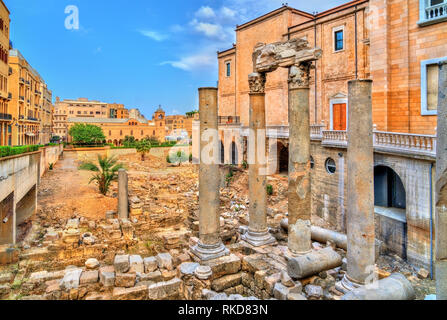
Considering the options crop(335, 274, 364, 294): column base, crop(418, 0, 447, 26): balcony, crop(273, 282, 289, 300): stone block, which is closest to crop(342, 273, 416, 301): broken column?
crop(335, 274, 364, 294): column base

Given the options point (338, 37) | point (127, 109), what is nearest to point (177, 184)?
point (338, 37)

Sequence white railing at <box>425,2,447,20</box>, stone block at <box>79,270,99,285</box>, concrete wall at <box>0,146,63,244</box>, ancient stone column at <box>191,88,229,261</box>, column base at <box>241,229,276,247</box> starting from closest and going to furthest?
stone block at <box>79,270,99,285</box> < ancient stone column at <box>191,88,229,261</box> < column base at <box>241,229,276,247</box> < concrete wall at <box>0,146,63,244</box> < white railing at <box>425,2,447,20</box>

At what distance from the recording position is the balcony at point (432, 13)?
12.3 m

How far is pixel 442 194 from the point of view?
468cm

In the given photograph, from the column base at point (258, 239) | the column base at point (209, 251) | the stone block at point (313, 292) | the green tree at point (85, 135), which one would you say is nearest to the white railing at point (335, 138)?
the column base at point (258, 239)

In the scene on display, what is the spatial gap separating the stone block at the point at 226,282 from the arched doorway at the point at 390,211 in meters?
7.89

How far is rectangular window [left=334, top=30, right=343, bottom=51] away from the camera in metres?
20.6

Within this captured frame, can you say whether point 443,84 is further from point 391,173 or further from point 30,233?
point 30,233

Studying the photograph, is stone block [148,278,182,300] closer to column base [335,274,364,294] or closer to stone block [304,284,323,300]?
stone block [304,284,323,300]

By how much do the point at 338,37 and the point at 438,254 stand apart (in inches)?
771

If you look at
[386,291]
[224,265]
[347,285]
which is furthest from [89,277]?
[386,291]

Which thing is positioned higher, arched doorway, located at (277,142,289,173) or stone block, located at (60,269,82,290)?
arched doorway, located at (277,142,289,173)
